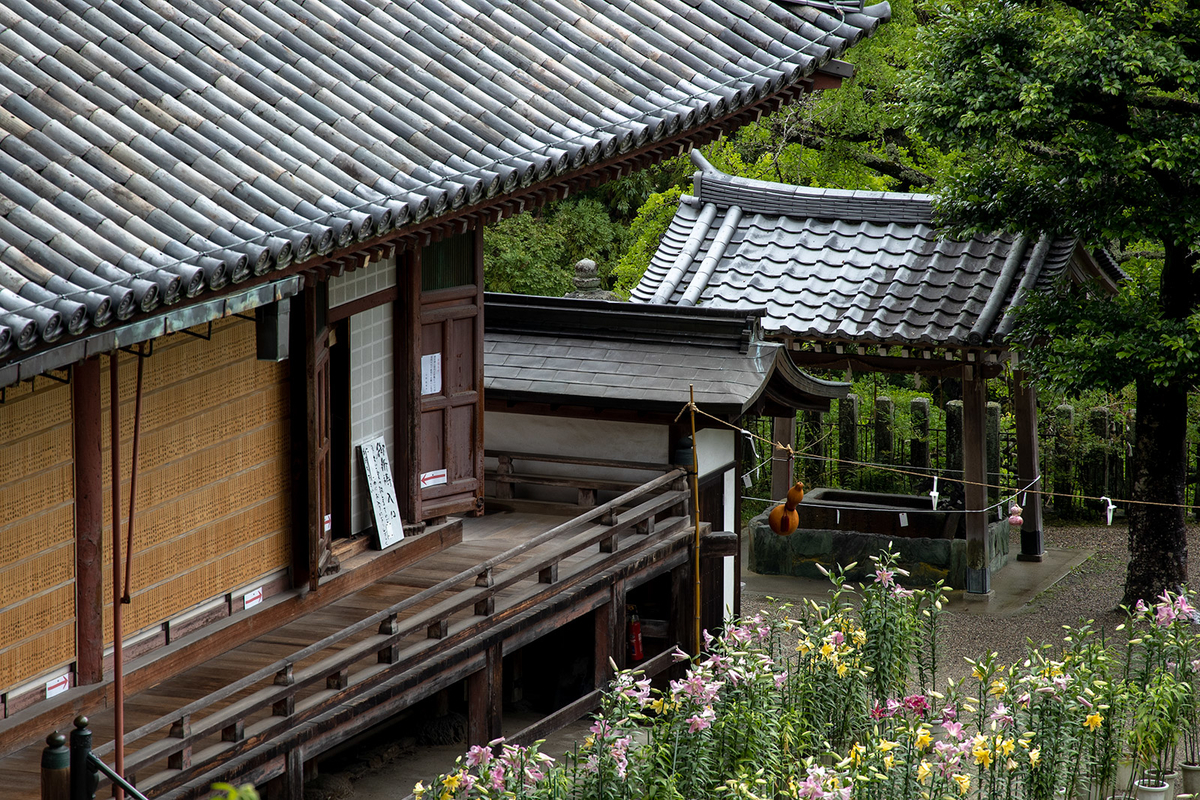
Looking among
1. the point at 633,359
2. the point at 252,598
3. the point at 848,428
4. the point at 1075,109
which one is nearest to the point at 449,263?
the point at 633,359

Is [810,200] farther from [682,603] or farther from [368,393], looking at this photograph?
[368,393]

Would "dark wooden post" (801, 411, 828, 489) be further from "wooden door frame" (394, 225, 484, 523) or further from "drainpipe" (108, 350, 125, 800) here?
"drainpipe" (108, 350, 125, 800)

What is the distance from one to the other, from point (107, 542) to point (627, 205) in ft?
70.2

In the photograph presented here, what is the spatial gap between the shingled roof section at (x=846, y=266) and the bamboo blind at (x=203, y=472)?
Answer: 345 inches

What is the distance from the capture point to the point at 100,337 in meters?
7.00

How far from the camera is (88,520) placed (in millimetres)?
8883

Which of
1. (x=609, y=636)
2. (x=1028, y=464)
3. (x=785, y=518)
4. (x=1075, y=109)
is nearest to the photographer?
(x=609, y=636)

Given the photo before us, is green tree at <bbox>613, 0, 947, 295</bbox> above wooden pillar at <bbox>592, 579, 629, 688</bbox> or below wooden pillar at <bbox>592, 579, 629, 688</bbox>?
above

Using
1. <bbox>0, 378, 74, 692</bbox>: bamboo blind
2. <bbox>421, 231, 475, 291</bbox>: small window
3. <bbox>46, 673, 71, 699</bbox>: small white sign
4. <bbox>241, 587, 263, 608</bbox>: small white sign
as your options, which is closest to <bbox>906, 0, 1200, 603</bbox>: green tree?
<bbox>421, 231, 475, 291</bbox>: small window

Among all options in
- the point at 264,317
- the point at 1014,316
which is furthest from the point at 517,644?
the point at 1014,316

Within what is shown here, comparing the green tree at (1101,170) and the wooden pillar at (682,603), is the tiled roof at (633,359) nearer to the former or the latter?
the wooden pillar at (682,603)

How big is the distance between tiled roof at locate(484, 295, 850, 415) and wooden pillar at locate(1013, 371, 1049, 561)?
171 inches

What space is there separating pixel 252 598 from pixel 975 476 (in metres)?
10.0

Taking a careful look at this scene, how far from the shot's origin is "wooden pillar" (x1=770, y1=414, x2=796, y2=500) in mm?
19859
